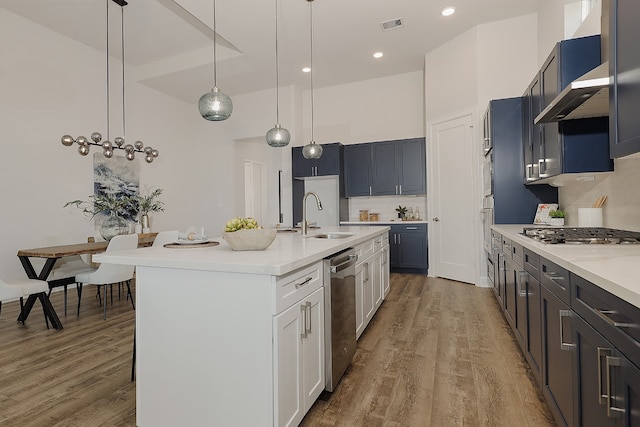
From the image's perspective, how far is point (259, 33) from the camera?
4578 mm

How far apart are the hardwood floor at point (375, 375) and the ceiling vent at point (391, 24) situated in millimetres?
3637

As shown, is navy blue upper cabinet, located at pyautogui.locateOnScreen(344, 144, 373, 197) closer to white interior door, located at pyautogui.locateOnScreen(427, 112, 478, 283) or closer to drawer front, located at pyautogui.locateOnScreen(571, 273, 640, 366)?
white interior door, located at pyautogui.locateOnScreen(427, 112, 478, 283)

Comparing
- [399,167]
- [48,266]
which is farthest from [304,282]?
[399,167]

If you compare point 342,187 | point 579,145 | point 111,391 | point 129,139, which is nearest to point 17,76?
point 129,139

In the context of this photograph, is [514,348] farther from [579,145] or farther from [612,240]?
[579,145]

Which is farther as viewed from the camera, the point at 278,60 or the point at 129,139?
the point at 129,139

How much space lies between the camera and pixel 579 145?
7.99 ft

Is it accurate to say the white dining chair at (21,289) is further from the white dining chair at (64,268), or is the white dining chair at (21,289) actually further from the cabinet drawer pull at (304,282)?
the cabinet drawer pull at (304,282)

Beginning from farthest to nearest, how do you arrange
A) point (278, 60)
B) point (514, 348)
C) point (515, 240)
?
1. point (278, 60)
2. point (514, 348)
3. point (515, 240)

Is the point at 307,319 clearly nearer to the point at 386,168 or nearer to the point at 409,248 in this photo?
the point at 409,248

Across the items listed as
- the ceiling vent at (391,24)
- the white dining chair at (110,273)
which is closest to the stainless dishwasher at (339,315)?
the white dining chair at (110,273)

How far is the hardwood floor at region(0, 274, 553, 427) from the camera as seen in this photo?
5.85 feet

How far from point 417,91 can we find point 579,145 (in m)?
4.00

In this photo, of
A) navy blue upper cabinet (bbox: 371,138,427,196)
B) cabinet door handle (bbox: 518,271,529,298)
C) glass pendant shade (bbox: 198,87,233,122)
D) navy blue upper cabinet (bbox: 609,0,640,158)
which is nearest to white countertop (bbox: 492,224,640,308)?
cabinet door handle (bbox: 518,271,529,298)
